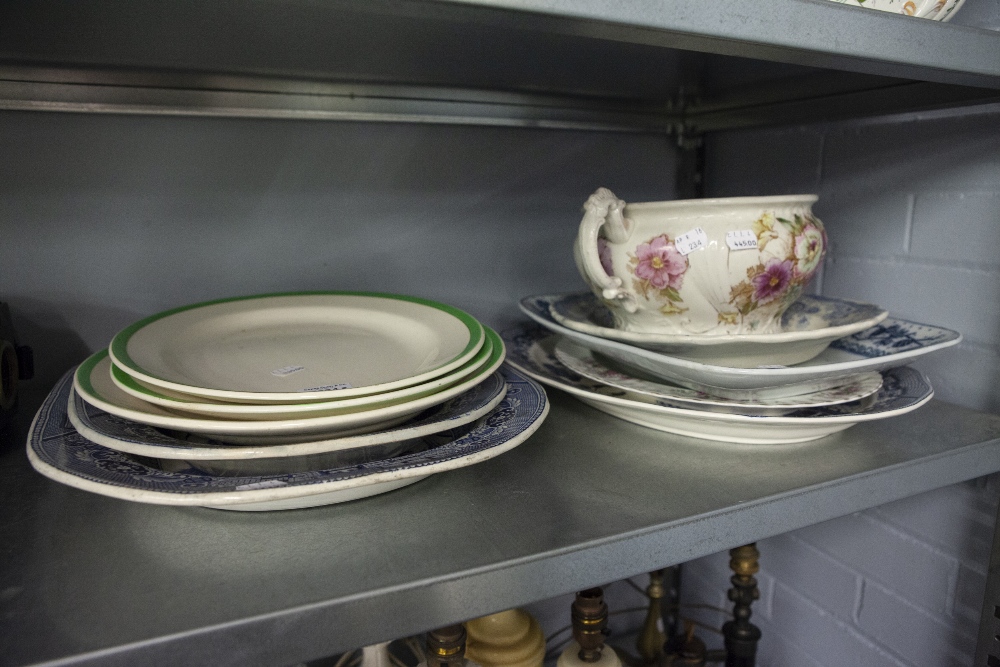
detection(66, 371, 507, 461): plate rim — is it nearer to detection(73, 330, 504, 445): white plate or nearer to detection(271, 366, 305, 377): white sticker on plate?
detection(73, 330, 504, 445): white plate

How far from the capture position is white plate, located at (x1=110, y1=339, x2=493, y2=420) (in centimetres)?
36

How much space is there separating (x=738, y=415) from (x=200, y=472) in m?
0.35

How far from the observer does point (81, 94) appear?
0.59m

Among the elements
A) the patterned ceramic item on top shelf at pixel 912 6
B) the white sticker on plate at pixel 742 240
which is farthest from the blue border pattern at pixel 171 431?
the patterned ceramic item on top shelf at pixel 912 6

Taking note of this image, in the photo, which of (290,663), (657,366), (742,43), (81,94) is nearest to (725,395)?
(657,366)

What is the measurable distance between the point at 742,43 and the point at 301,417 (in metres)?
0.33

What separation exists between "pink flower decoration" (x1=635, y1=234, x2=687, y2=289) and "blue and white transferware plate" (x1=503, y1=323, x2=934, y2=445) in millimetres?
93

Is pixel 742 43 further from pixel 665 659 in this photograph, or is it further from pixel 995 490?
pixel 665 659

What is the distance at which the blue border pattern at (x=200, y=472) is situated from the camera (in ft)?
1.12

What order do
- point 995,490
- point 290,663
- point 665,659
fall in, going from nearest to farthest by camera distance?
point 290,663 → point 995,490 → point 665,659

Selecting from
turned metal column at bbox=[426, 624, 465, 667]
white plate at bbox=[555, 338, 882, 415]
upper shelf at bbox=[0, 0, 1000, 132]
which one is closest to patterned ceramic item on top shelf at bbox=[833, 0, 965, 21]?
upper shelf at bbox=[0, 0, 1000, 132]

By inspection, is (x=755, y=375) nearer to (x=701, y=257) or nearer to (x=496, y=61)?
(x=701, y=257)

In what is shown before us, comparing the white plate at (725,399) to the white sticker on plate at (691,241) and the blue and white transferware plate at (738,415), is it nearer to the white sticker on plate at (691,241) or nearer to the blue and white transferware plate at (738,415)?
the blue and white transferware plate at (738,415)

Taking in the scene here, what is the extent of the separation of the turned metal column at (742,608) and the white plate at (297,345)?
45cm
